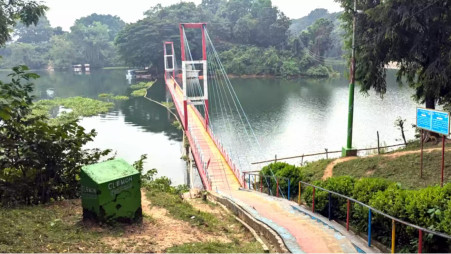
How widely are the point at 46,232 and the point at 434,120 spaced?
720 centimetres

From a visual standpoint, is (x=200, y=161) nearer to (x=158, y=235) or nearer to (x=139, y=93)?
(x=158, y=235)

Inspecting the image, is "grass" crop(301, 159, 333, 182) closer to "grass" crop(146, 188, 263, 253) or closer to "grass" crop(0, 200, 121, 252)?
"grass" crop(146, 188, 263, 253)

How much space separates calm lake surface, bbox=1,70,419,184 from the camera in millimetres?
21438

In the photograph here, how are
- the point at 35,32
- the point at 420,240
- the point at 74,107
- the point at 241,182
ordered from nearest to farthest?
the point at 420,240 → the point at 241,182 → the point at 74,107 → the point at 35,32

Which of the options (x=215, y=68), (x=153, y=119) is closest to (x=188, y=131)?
(x=153, y=119)

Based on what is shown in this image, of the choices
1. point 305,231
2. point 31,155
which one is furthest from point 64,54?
point 305,231

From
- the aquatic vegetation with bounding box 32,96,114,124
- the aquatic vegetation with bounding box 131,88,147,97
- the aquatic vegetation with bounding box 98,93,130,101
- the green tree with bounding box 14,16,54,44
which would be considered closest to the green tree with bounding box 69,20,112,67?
the green tree with bounding box 14,16,54,44

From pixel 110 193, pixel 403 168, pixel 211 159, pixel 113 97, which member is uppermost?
pixel 110 193

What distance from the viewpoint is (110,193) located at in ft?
18.3

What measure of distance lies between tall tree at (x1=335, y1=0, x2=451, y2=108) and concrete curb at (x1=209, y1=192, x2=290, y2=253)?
8463 millimetres

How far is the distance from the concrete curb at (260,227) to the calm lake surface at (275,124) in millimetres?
9844

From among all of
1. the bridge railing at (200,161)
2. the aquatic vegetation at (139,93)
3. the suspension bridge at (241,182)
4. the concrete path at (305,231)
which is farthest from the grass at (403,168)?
the aquatic vegetation at (139,93)

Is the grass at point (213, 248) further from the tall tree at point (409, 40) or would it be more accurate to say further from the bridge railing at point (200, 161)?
the tall tree at point (409, 40)

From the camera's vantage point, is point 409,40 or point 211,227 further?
point 409,40
